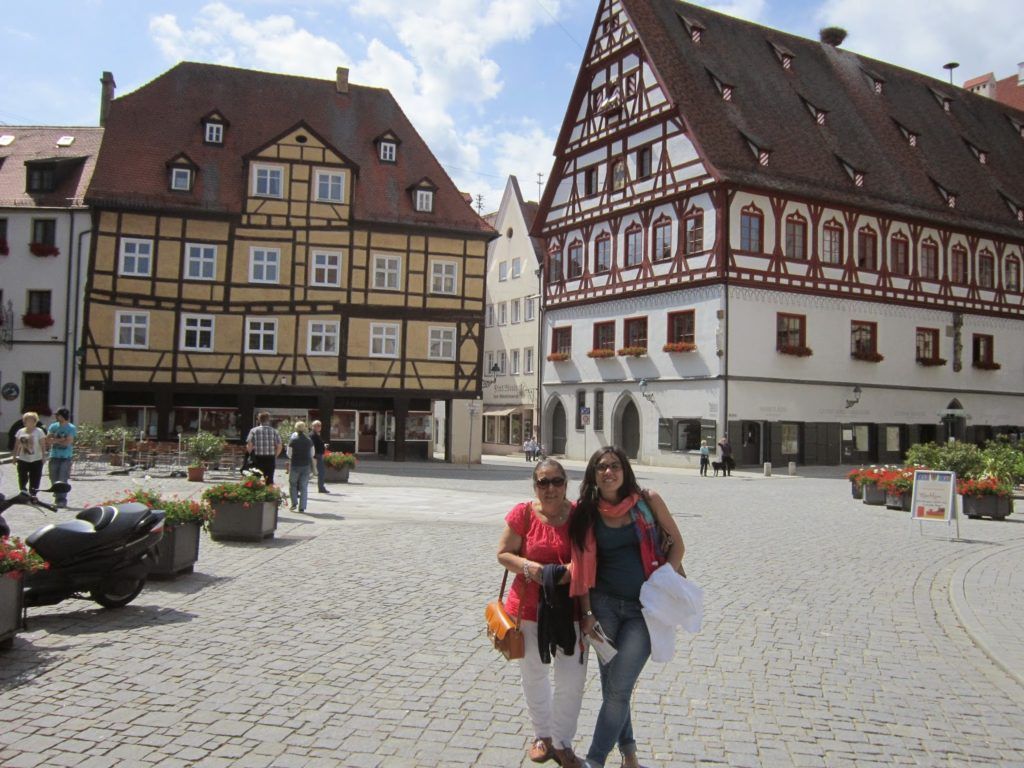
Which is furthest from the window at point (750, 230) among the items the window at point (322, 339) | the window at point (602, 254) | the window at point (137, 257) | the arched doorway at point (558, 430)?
the window at point (137, 257)

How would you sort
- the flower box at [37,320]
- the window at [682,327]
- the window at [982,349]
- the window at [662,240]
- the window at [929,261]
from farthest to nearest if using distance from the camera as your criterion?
the window at [982,349]
the window at [929,261]
the window at [662,240]
the window at [682,327]
the flower box at [37,320]

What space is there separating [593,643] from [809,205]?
38025 mm

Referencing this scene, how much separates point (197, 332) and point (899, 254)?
30.0m

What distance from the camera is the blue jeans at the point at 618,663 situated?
4.78 metres

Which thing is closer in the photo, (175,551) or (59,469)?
(175,551)

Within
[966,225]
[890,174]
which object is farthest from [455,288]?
[966,225]

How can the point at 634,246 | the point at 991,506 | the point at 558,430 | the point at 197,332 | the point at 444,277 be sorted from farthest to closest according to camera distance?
the point at 558,430 < the point at 634,246 < the point at 444,277 < the point at 197,332 < the point at 991,506

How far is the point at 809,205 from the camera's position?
131ft

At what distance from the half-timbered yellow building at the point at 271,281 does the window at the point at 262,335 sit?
0.07 metres

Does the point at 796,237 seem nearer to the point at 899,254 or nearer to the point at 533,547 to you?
the point at 899,254

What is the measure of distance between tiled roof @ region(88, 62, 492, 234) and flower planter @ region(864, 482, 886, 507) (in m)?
19.9

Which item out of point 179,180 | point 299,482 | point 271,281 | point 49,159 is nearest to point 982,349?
point 271,281

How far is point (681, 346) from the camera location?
3872cm

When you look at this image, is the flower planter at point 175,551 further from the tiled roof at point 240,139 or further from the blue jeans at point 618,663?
the tiled roof at point 240,139
